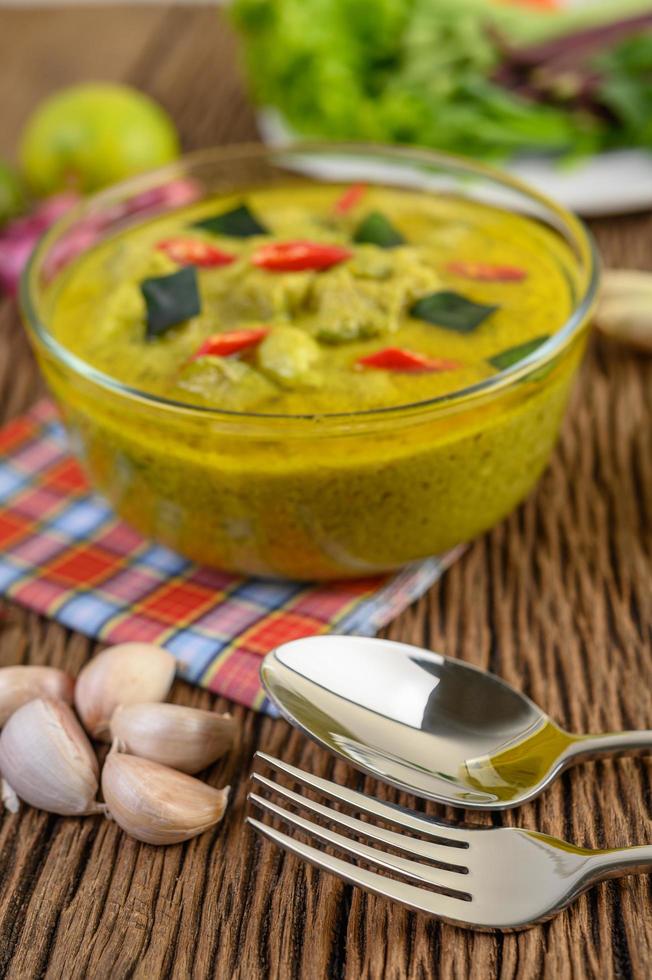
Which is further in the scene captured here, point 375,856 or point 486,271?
point 486,271

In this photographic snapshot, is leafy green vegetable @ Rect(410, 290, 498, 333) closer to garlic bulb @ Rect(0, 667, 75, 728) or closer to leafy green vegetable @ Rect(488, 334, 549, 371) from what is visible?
leafy green vegetable @ Rect(488, 334, 549, 371)

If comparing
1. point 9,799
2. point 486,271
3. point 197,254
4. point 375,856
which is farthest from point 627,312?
point 9,799

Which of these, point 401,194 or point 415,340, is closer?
point 415,340

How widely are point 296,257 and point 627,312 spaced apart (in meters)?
0.69

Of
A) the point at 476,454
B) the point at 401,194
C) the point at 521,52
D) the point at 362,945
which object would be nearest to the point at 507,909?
the point at 362,945

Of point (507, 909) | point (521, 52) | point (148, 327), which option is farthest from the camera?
point (521, 52)

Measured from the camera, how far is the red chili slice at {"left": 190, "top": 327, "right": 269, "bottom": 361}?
56.1 inches

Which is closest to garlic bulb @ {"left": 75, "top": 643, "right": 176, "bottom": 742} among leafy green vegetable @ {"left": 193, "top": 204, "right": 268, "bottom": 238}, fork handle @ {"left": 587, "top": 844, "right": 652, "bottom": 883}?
fork handle @ {"left": 587, "top": 844, "right": 652, "bottom": 883}

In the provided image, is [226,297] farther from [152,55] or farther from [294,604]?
[152,55]

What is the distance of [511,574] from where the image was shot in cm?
157

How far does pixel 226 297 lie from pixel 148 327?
0.44ft

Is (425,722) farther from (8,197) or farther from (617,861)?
(8,197)

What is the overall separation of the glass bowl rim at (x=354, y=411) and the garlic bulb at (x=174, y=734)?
0.36 meters

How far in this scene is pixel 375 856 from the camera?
106cm
